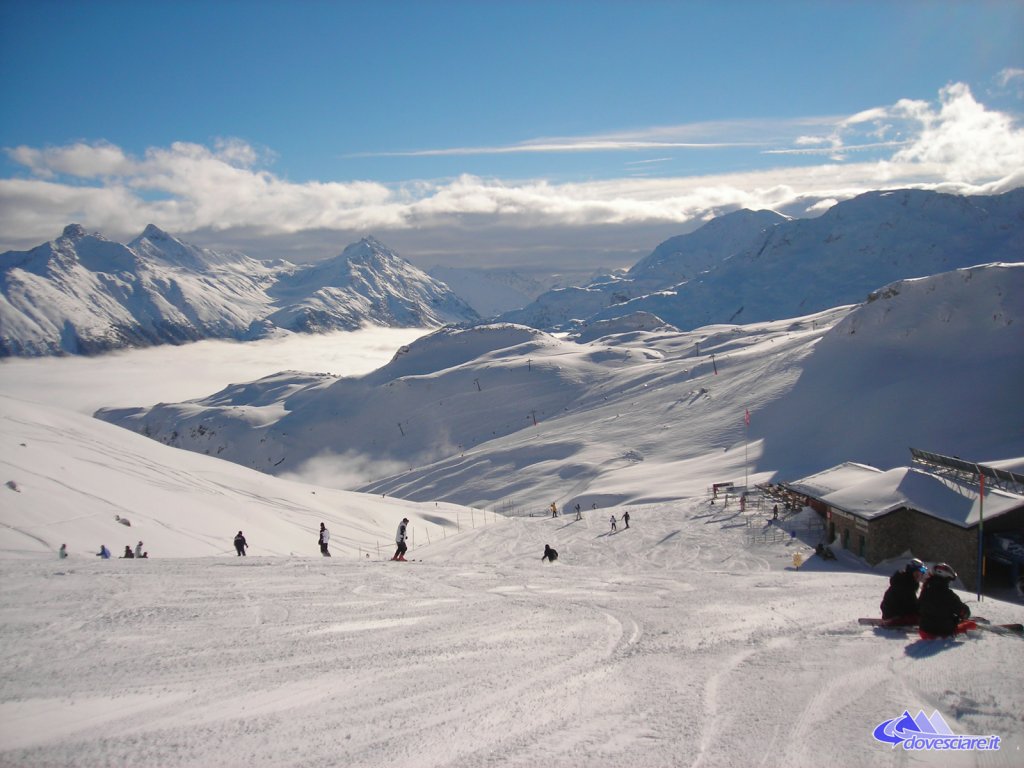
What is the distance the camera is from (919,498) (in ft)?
90.1

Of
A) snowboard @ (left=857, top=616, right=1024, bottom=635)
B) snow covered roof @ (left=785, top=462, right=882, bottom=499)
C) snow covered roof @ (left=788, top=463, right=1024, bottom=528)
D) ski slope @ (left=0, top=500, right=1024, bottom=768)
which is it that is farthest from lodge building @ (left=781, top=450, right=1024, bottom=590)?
snowboard @ (left=857, top=616, right=1024, bottom=635)

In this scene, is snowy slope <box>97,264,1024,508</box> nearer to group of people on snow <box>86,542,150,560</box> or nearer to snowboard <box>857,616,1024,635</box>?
group of people on snow <box>86,542,150,560</box>

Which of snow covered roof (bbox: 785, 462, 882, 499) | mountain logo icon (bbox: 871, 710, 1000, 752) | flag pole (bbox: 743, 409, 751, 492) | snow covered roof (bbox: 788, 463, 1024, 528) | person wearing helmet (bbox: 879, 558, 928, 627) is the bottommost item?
flag pole (bbox: 743, 409, 751, 492)

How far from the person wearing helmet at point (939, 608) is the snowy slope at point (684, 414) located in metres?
41.5

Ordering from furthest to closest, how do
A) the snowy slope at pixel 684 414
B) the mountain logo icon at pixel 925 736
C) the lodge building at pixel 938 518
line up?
the snowy slope at pixel 684 414
the lodge building at pixel 938 518
the mountain logo icon at pixel 925 736

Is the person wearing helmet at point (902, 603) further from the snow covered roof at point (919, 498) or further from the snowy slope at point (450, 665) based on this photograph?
the snow covered roof at point (919, 498)

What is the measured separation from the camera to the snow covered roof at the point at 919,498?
25.4 metres

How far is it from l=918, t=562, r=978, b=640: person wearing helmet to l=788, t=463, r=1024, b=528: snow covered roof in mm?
17142

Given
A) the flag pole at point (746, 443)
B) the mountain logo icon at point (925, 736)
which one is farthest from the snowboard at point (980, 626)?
the flag pole at point (746, 443)

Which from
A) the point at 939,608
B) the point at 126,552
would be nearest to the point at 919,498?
the point at 939,608

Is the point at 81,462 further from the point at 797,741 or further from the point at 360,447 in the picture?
the point at 360,447

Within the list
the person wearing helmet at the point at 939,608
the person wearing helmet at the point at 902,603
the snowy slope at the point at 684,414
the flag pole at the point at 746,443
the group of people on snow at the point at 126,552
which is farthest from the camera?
the snowy slope at the point at 684,414

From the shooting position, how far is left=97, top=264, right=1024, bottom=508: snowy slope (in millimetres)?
59250

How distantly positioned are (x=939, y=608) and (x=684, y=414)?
75048 millimetres
